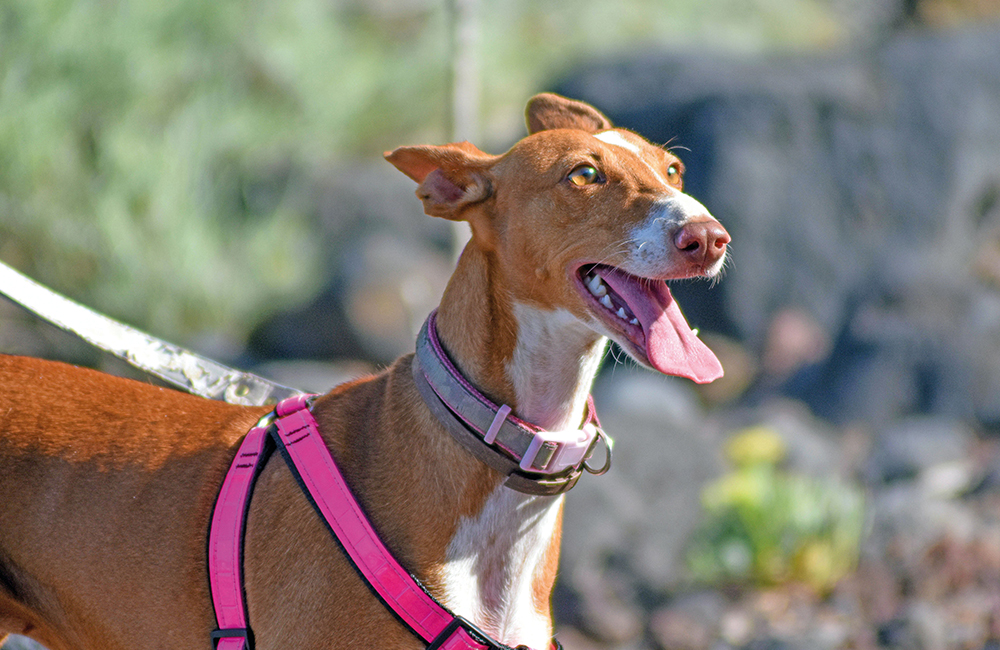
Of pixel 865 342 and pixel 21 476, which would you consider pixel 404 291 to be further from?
pixel 21 476

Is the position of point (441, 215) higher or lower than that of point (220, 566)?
higher

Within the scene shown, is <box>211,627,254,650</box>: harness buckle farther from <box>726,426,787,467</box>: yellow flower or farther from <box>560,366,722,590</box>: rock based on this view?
<box>726,426,787,467</box>: yellow flower

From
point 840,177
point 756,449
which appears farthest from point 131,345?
point 840,177

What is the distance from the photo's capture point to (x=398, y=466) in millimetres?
2379

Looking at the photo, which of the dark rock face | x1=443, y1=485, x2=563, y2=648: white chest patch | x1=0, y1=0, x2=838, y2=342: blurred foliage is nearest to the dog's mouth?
x1=443, y1=485, x2=563, y2=648: white chest patch

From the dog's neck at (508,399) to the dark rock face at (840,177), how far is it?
557cm

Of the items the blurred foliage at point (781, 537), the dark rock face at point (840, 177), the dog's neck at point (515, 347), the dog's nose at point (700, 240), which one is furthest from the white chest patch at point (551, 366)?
the dark rock face at point (840, 177)

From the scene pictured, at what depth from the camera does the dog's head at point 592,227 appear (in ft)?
7.77

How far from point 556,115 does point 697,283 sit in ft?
17.0

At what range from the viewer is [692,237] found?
234 centimetres

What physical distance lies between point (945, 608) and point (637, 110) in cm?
539

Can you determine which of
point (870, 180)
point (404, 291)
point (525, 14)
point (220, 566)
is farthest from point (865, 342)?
point (525, 14)

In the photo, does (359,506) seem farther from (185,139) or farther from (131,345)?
(185,139)

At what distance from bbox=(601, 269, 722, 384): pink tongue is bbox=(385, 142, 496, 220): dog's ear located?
0.44 metres
